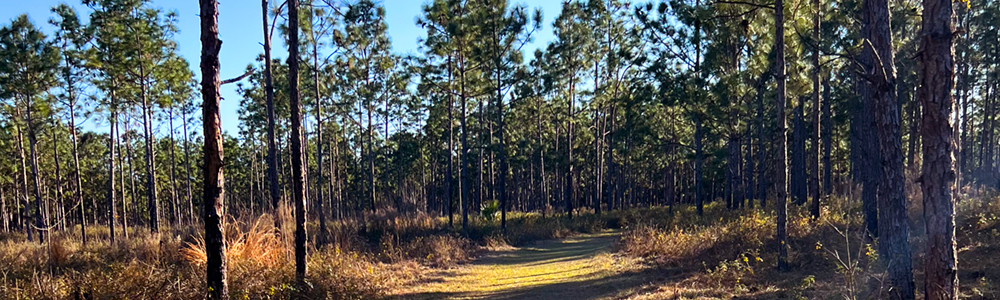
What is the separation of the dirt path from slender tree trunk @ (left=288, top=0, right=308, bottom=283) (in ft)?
5.56

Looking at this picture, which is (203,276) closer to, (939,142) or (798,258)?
(939,142)

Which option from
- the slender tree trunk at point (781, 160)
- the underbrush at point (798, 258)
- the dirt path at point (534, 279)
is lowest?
the dirt path at point (534, 279)

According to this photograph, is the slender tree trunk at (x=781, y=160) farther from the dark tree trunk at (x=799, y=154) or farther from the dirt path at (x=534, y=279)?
the dark tree trunk at (x=799, y=154)

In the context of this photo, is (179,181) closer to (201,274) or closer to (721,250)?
(201,274)

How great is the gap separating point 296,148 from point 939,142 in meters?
7.60

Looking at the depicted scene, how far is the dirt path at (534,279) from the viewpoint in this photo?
8.68 meters

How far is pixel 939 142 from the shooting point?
4547mm

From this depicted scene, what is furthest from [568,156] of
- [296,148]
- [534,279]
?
[296,148]

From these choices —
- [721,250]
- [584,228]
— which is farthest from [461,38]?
[721,250]

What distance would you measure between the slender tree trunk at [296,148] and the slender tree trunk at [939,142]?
24.5 feet

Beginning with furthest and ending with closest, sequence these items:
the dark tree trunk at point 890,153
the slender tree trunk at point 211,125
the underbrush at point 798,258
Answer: the underbrush at point 798,258 → the dark tree trunk at point 890,153 → the slender tree trunk at point 211,125

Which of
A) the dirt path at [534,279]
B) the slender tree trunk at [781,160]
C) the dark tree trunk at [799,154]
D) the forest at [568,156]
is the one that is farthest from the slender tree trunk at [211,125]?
the dark tree trunk at [799,154]

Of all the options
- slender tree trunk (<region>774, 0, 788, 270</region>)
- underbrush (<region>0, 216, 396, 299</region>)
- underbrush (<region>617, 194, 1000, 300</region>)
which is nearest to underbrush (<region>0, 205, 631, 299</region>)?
underbrush (<region>0, 216, 396, 299</region>)

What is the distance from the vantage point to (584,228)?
21.6 metres
